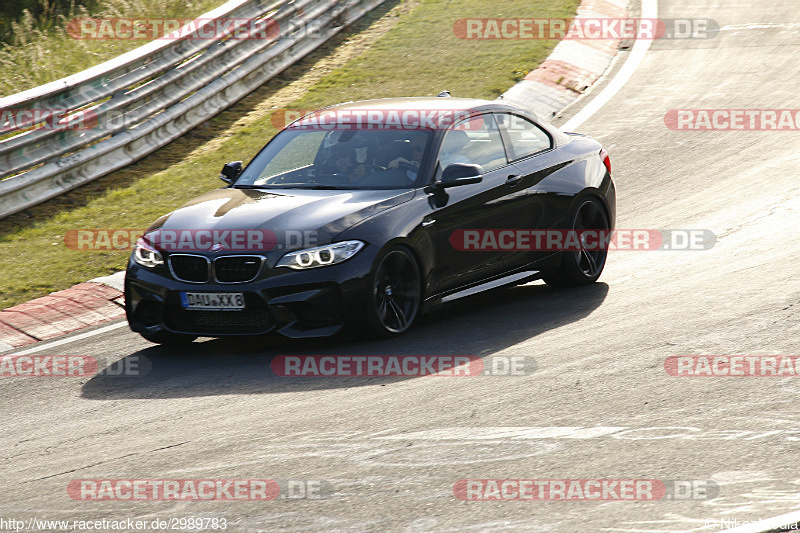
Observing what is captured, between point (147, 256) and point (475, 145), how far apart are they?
2.63 metres

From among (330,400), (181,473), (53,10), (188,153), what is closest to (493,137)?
(330,400)

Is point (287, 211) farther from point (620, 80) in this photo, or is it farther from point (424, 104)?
point (620, 80)

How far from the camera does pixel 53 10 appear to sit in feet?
55.3

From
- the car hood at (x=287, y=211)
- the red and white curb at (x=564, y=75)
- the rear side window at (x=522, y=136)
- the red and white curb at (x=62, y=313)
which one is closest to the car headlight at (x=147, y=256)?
the car hood at (x=287, y=211)

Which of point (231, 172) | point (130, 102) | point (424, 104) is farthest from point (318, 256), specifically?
point (130, 102)

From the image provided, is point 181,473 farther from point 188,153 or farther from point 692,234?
point 188,153

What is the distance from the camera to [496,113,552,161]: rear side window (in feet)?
28.4

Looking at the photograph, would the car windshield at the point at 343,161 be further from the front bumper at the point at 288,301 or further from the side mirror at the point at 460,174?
the front bumper at the point at 288,301

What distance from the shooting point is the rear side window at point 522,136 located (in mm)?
8648

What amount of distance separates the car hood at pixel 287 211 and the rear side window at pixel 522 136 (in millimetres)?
1360

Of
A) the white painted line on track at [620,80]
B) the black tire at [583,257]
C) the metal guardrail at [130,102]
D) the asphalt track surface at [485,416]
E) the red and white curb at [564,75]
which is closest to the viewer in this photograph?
the asphalt track surface at [485,416]

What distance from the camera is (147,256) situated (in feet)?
24.6

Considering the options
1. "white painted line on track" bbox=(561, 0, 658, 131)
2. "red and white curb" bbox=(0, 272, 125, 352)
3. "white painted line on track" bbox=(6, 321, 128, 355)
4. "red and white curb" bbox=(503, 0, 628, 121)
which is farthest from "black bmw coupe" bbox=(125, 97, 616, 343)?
"red and white curb" bbox=(503, 0, 628, 121)

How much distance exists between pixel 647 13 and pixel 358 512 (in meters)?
16.2
